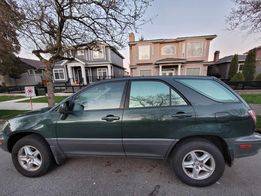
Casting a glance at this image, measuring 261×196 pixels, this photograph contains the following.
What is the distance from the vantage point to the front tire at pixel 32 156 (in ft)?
8.59

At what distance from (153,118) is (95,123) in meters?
0.93

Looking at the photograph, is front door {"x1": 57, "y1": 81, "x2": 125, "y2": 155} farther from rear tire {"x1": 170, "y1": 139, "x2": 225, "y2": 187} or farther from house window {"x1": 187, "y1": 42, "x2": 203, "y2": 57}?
house window {"x1": 187, "y1": 42, "x2": 203, "y2": 57}

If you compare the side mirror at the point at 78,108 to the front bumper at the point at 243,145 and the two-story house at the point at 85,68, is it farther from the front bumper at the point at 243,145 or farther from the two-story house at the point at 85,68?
the two-story house at the point at 85,68

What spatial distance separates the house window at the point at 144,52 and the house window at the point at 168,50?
198 cm

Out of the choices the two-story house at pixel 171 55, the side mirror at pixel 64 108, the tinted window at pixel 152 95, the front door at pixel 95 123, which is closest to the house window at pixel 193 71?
the two-story house at pixel 171 55

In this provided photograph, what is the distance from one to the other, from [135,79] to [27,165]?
2494 millimetres

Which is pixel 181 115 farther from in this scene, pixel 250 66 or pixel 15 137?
pixel 250 66

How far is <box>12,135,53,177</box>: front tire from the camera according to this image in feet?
8.59

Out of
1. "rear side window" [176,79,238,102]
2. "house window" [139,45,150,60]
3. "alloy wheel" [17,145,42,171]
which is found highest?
"house window" [139,45,150,60]

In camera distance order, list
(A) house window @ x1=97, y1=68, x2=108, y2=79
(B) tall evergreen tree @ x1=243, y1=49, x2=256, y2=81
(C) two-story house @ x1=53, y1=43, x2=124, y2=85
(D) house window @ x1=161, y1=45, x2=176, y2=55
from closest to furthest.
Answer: (B) tall evergreen tree @ x1=243, y1=49, x2=256, y2=81
(D) house window @ x1=161, y1=45, x2=176, y2=55
(C) two-story house @ x1=53, y1=43, x2=124, y2=85
(A) house window @ x1=97, y1=68, x2=108, y2=79

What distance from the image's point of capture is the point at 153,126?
228 cm

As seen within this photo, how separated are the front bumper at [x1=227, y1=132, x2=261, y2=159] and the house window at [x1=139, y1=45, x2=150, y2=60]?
18.9 meters

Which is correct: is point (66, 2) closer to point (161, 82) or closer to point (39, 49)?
point (39, 49)

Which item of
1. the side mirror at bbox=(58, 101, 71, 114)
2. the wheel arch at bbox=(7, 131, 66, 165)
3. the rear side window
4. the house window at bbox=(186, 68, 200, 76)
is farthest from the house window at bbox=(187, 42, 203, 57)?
the wheel arch at bbox=(7, 131, 66, 165)
